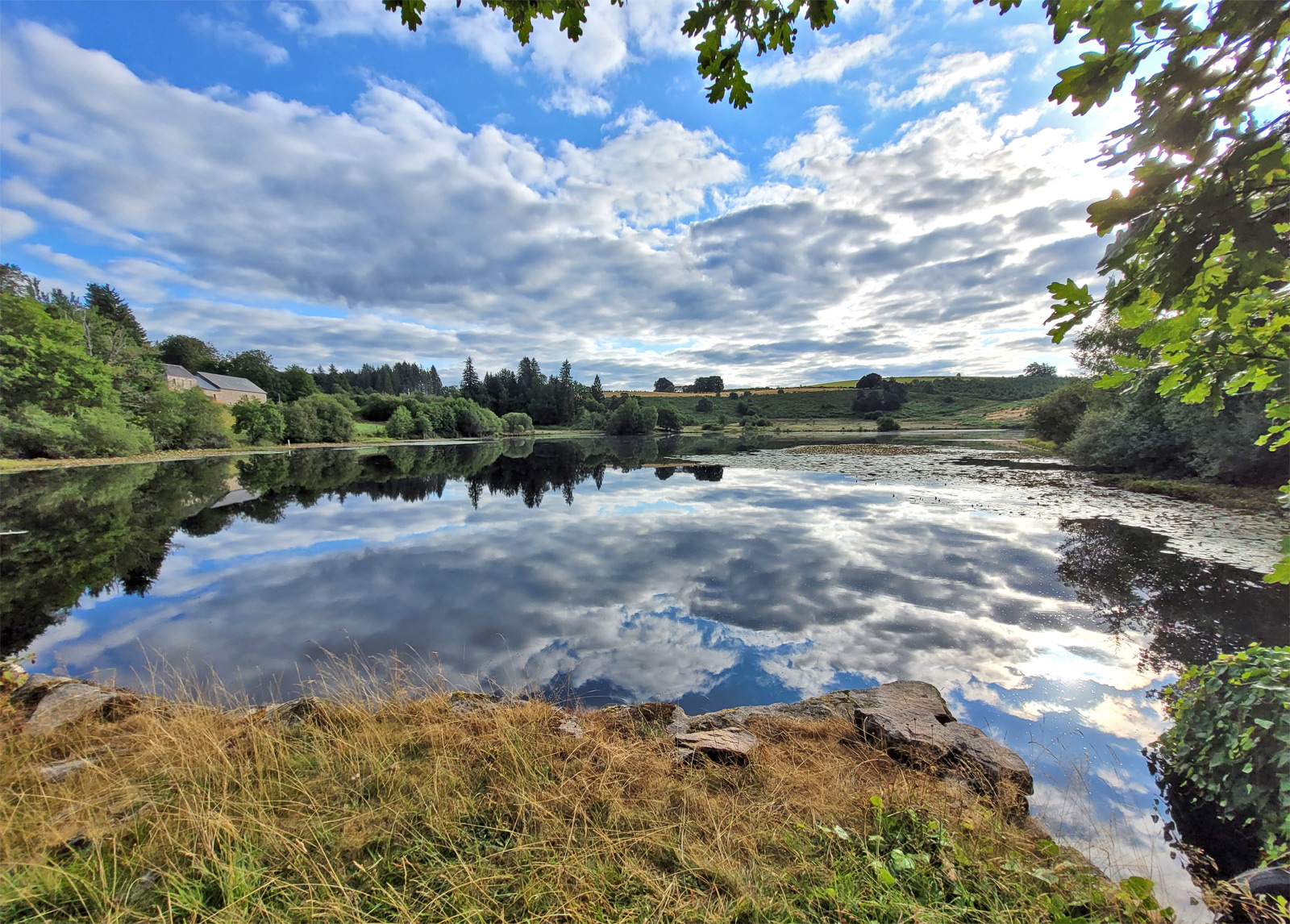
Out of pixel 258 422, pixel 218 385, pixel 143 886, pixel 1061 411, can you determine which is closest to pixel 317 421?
pixel 258 422

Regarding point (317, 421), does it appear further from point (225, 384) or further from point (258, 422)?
point (225, 384)

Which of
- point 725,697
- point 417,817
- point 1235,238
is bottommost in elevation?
point 725,697

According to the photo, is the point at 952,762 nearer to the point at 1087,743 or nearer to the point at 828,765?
the point at 828,765

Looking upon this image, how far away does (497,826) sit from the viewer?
304 cm

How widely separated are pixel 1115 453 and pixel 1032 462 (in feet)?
22.9

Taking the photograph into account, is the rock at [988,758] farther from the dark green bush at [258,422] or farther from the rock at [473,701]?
the dark green bush at [258,422]

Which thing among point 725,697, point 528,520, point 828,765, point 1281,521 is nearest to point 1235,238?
point 828,765

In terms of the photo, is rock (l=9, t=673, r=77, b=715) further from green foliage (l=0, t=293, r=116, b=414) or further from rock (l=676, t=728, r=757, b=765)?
green foliage (l=0, t=293, r=116, b=414)

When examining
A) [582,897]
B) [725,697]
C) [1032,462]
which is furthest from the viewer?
[1032,462]

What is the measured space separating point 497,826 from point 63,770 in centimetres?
363

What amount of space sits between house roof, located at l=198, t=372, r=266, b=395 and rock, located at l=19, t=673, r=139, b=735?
9588cm

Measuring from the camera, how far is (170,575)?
1064cm

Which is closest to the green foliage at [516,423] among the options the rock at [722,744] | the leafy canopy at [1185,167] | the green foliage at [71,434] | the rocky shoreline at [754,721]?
the green foliage at [71,434]

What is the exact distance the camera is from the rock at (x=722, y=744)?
411 centimetres
